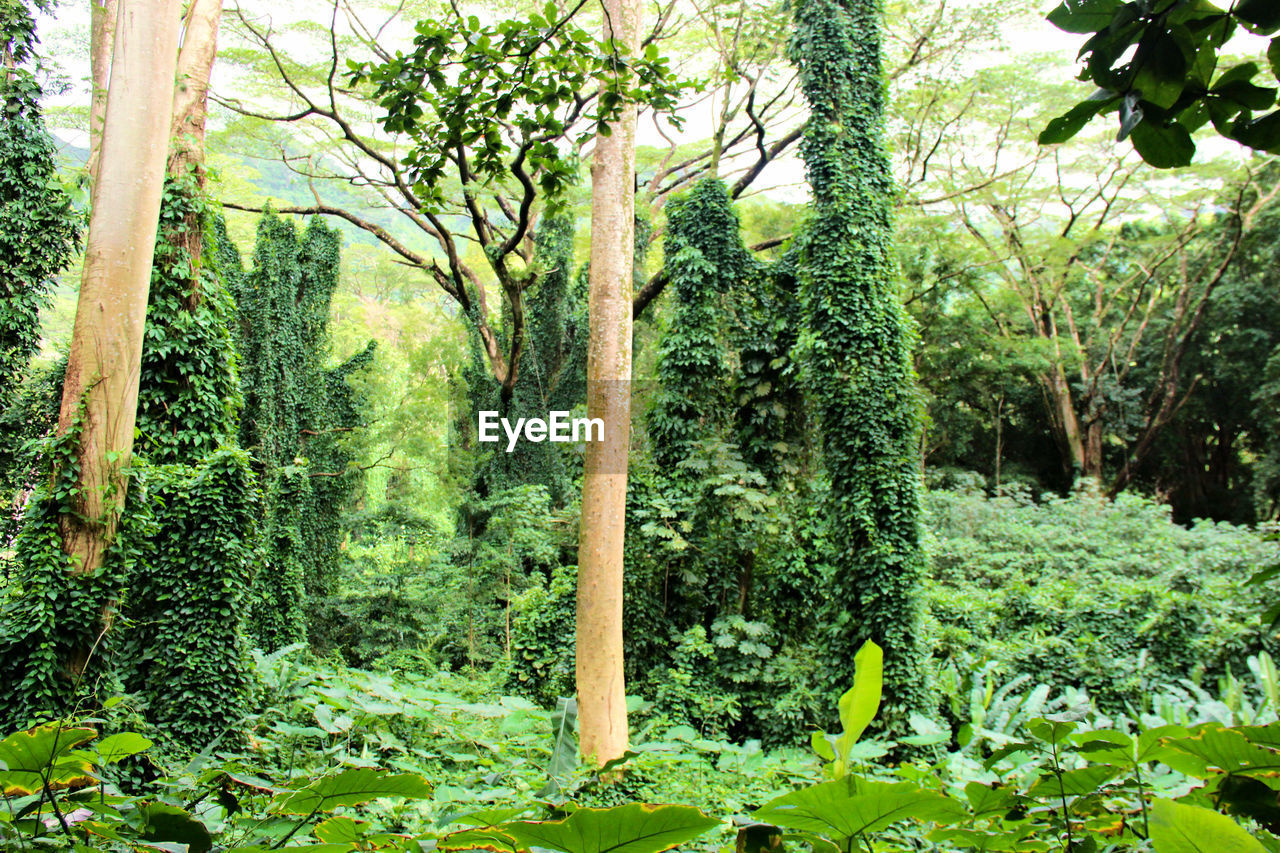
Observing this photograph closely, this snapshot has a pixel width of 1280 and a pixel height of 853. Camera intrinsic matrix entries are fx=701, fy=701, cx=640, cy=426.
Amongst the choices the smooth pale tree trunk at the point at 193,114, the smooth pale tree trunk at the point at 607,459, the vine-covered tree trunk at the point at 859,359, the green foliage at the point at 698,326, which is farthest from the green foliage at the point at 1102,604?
the smooth pale tree trunk at the point at 193,114

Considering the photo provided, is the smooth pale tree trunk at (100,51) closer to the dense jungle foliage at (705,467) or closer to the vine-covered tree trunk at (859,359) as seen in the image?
the dense jungle foliage at (705,467)

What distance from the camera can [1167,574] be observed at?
8.06m

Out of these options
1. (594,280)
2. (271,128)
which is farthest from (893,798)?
(271,128)

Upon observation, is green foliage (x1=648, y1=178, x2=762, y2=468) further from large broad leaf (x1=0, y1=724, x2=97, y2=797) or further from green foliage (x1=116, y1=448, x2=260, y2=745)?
large broad leaf (x1=0, y1=724, x2=97, y2=797)

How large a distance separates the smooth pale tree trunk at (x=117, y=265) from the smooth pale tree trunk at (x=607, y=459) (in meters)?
2.73

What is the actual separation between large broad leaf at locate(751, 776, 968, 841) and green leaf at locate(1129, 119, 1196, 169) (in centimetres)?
77

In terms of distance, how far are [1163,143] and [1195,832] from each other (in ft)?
2.52

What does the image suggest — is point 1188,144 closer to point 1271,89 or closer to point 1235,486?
point 1271,89

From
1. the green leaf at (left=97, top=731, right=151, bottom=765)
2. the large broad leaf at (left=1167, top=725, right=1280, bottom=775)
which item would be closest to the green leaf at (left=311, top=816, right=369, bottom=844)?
the green leaf at (left=97, top=731, right=151, bottom=765)

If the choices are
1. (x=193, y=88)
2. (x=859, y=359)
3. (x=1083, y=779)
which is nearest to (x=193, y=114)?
(x=193, y=88)

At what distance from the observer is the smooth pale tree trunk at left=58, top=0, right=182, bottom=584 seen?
162 inches

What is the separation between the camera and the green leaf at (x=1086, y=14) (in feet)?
2.51

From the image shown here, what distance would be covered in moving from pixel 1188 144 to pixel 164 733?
6201 mm

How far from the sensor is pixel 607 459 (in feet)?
16.1
